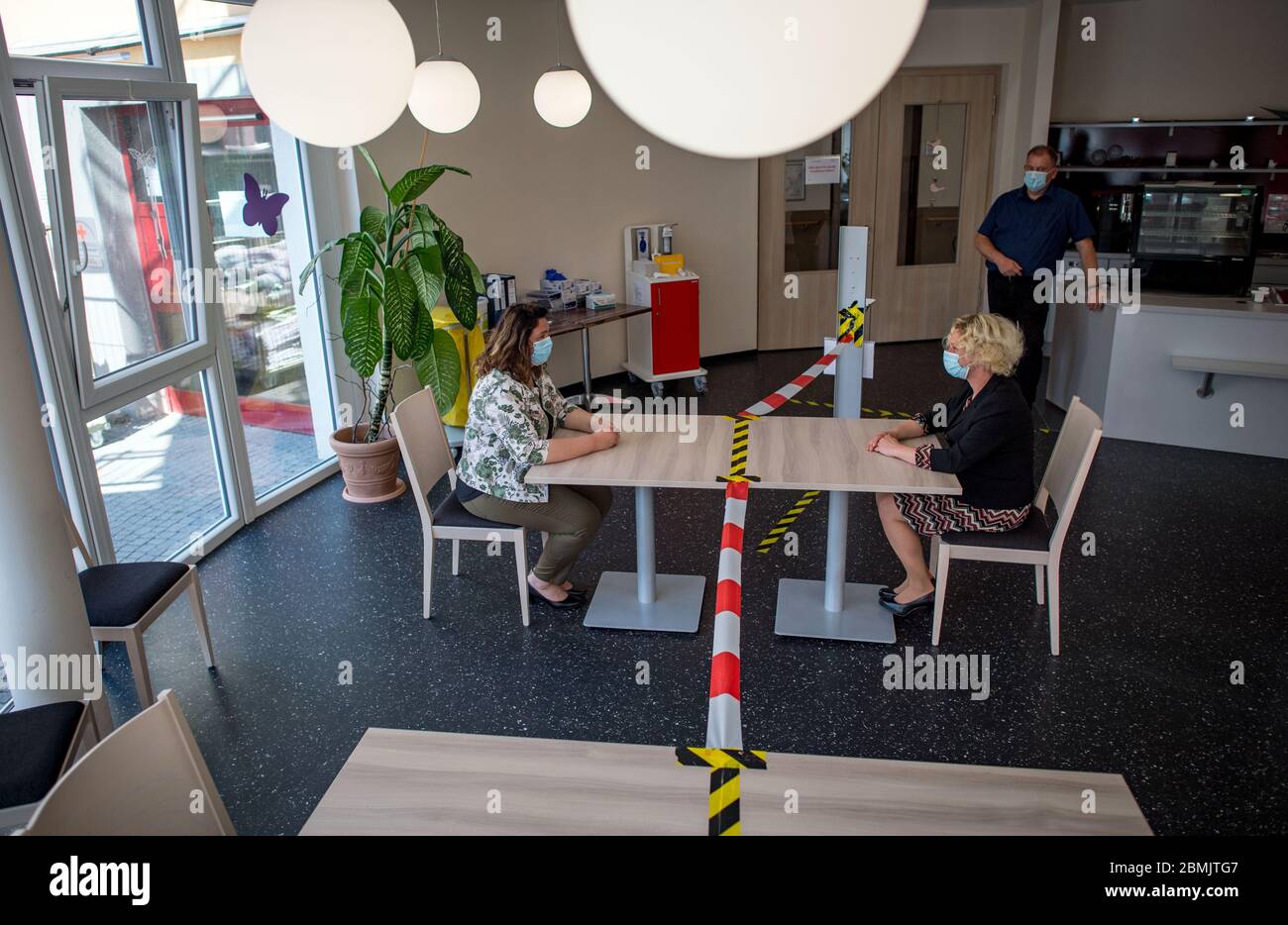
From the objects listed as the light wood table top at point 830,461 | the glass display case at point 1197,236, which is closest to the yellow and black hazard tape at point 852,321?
the light wood table top at point 830,461

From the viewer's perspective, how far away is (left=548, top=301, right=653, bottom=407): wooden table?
21.5 ft

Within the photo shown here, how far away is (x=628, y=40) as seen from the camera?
545 mm

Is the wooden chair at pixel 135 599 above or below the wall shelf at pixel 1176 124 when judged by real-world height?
below

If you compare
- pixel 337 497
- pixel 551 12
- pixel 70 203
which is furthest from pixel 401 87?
pixel 551 12

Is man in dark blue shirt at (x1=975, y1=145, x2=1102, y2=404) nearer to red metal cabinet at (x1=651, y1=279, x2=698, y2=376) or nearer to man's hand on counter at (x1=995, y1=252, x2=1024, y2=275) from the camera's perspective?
man's hand on counter at (x1=995, y1=252, x2=1024, y2=275)

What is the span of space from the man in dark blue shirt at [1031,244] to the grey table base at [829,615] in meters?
2.32

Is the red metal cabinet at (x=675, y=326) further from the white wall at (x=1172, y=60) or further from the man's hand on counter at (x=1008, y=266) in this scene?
the white wall at (x=1172, y=60)

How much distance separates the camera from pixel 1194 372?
596cm

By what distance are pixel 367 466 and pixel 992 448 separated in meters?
3.47

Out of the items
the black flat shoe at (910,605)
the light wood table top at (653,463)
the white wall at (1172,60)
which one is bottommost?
the black flat shoe at (910,605)

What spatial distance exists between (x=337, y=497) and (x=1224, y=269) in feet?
22.0

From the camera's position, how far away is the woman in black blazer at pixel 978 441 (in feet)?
11.6

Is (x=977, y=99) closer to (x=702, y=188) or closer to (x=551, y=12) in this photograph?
(x=702, y=188)

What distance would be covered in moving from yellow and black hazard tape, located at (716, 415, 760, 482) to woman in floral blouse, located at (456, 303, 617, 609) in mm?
499
